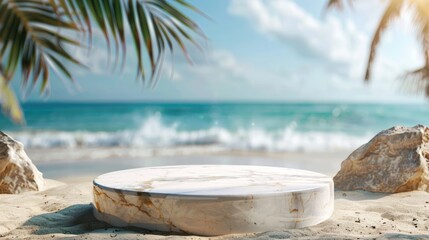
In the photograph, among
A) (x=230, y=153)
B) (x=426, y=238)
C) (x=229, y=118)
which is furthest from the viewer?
→ (x=229, y=118)

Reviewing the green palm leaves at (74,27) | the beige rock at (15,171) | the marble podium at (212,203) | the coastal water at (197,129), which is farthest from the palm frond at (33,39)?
the coastal water at (197,129)

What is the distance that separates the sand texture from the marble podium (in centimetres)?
8

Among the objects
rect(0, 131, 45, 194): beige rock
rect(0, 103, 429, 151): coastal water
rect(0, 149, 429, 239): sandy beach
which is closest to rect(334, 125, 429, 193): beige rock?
rect(0, 149, 429, 239): sandy beach

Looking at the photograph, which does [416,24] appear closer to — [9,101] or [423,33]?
[423,33]

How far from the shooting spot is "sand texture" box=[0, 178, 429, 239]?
11.0 feet

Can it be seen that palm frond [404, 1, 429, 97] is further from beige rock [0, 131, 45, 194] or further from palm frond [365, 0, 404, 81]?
beige rock [0, 131, 45, 194]

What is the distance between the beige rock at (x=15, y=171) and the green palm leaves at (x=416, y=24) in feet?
18.3

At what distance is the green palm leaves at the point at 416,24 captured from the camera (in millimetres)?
7784

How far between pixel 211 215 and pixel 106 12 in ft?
6.42

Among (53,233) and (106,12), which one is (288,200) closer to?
(53,233)

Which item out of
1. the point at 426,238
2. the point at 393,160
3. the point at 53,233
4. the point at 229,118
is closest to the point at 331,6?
the point at 393,160

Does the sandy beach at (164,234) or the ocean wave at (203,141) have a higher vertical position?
the sandy beach at (164,234)

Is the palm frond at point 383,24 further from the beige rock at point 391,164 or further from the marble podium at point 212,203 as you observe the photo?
the marble podium at point 212,203

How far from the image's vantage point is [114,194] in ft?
11.6
